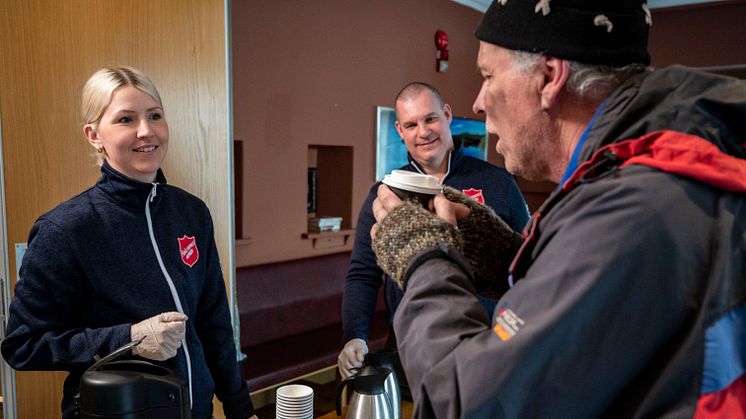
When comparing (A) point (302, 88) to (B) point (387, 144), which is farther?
(B) point (387, 144)

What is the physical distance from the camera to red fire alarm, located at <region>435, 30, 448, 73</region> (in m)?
5.49

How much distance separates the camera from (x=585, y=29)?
77 centimetres

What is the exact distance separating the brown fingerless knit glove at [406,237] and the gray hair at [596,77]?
27 centimetres

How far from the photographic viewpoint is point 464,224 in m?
1.10

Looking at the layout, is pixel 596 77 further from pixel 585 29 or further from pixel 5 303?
pixel 5 303

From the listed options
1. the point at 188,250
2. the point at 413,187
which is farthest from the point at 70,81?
the point at 413,187

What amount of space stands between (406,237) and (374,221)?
1.37 meters

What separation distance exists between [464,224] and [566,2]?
455 mm

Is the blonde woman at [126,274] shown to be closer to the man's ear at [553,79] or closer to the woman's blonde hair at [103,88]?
the woman's blonde hair at [103,88]

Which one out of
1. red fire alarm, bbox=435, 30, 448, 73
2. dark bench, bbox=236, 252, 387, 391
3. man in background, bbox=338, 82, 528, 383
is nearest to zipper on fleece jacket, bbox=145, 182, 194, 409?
man in background, bbox=338, 82, 528, 383

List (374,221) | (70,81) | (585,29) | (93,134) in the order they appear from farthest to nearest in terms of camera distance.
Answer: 1. (374,221)
2. (70,81)
3. (93,134)
4. (585,29)

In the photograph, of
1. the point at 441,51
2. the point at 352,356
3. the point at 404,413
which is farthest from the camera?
the point at 441,51

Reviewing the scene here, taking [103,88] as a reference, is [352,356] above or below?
below

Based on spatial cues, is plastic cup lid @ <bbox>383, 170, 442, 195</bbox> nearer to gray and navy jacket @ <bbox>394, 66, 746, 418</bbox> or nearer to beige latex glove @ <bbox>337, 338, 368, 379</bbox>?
gray and navy jacket @ <bbox>394, 66, 746, 418</bbox>
